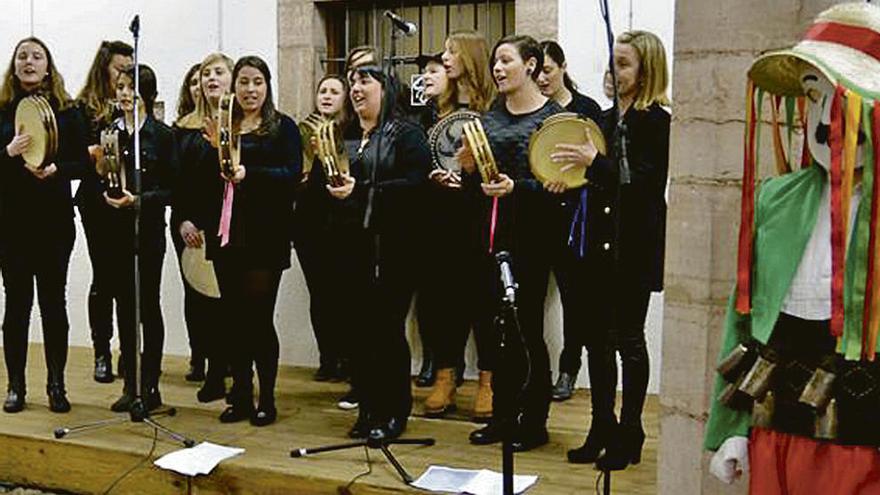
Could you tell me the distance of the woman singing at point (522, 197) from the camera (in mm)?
3729

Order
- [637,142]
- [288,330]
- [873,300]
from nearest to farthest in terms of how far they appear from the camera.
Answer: [873,300] < [637,142] < [288,330]

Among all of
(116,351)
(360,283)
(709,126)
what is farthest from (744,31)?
(116,351)

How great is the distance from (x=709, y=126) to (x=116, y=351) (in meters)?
4.33

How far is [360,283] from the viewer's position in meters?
4.09

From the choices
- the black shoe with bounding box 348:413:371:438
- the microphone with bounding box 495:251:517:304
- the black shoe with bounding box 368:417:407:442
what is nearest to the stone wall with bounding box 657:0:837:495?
the microphone with bounding box 495:251:517:304

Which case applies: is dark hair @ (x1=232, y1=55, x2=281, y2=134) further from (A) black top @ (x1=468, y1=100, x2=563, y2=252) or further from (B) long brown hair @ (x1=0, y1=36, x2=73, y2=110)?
(A) black top @ (x1=468, y1=100, x2=563, y2=252)

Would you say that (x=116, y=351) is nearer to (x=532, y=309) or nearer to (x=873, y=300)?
(x=532, y=309)

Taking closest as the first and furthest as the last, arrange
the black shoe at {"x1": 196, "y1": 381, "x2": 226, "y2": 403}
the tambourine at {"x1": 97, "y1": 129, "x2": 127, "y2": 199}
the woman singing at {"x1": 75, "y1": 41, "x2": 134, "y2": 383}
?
the tambourine at {"x1": 97, "y1": 129, "x2": 127, "y2": 199}, the woman singing at {"x1": 75, "y1": 41, "x2": 134, "y2": 383}, the black shoe at {"x1": 196, "y1": 381, "x2": 226, "y2": 403}

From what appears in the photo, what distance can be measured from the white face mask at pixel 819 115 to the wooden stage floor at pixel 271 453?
1611 mm

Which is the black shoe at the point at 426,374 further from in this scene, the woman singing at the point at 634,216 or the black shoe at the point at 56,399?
the woman singing at the point at 634,216

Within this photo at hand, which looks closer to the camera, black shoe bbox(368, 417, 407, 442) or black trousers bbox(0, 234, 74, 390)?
black shoe bbox(368, 417, 407, 442)

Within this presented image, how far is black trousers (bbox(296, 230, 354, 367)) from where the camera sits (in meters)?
4.84

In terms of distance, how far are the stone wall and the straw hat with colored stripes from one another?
50 cm

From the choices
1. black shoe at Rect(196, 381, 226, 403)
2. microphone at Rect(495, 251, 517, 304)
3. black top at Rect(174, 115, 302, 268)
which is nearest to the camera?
microphone at Rect(495, 251, 517, 304)
